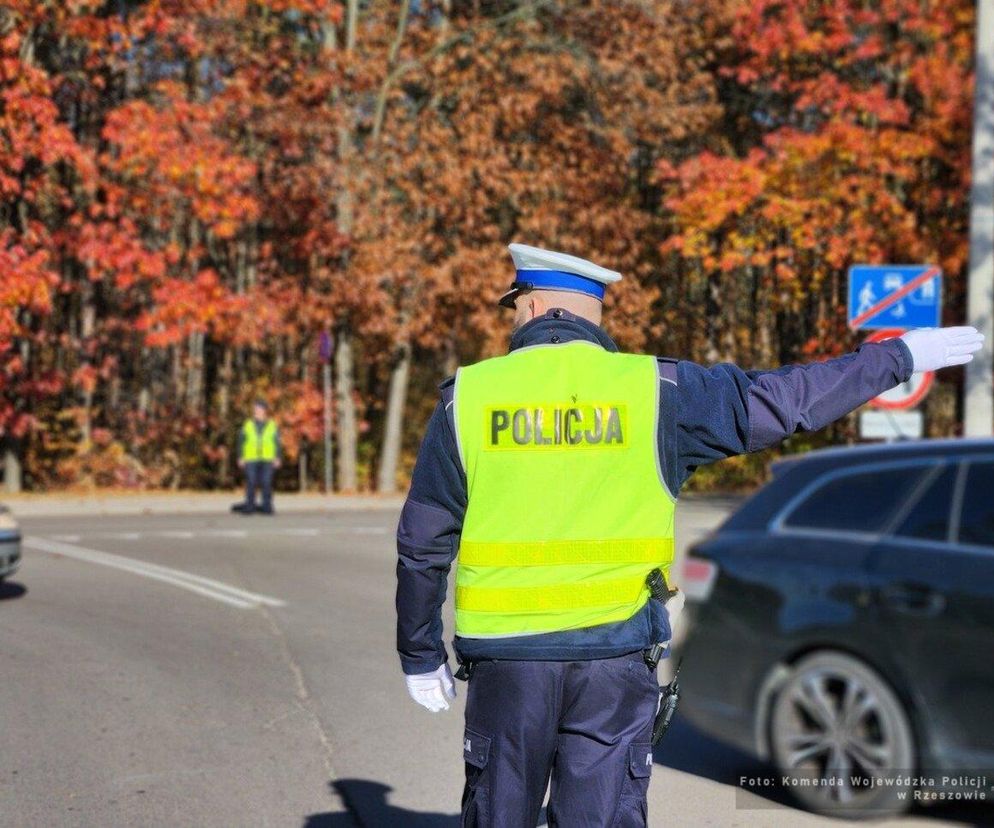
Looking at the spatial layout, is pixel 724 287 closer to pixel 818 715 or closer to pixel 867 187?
pixel 867 187

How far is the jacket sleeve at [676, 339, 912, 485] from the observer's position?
3572 millimetres

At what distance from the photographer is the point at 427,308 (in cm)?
2845

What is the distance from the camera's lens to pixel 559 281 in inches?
145

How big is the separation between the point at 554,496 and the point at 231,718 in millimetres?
4827

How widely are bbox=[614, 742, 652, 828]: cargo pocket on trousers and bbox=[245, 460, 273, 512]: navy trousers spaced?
63.5ft

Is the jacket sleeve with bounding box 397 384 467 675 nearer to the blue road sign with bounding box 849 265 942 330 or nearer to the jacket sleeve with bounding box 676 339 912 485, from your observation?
the jacket sleeve with bounding box 676 339 912 485

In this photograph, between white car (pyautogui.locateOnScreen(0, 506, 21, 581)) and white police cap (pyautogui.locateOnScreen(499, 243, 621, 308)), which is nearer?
white police cap (pyautogui.locateOnScreen(499, 243, 621, 308))

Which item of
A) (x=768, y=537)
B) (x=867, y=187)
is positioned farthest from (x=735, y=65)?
(x=768, y=537)

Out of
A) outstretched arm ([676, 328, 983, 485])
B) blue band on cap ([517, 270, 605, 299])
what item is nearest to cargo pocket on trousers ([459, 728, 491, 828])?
outstretched arm ([676, 328, 983, 485])

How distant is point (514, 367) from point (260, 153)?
26671 mm

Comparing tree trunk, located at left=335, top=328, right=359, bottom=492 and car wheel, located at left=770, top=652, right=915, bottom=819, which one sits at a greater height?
tree trunk, located at left=335, top=328, right=359, bottom=492

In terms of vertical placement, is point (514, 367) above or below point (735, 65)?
below

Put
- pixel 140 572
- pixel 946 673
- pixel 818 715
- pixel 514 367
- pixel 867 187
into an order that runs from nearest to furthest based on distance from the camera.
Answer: pixel 514 367, pixel 946 673, pixel 818 715, pixel 140 572, pixel 867 187

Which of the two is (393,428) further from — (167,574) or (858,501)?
(858,501)
